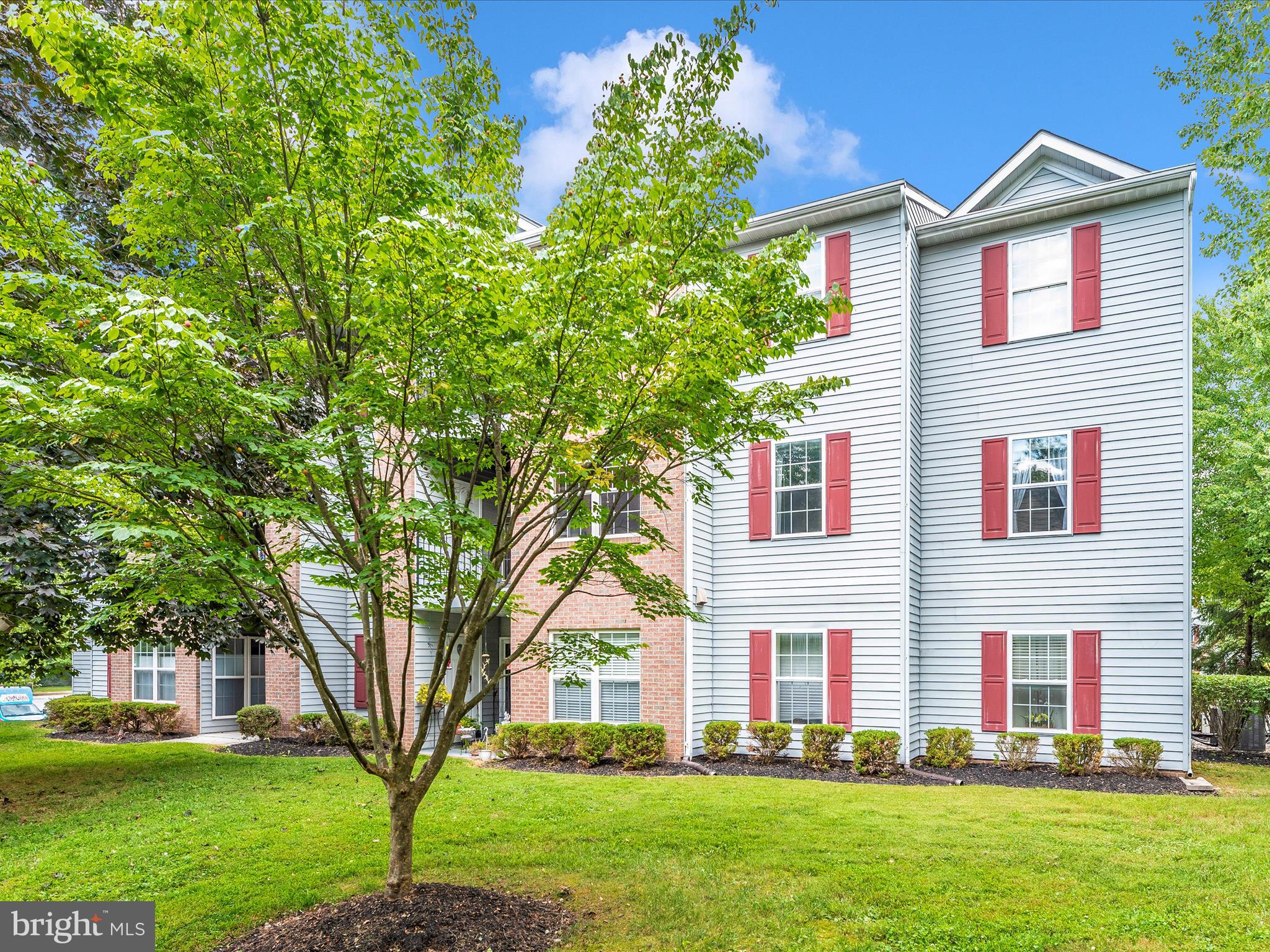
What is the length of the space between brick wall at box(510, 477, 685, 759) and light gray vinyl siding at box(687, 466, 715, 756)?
234mm

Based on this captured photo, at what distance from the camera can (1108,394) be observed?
11.9 metres

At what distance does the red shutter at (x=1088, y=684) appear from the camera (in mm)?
11438

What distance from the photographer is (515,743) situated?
43.6ft

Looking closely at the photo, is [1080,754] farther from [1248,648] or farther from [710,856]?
[1248,648]

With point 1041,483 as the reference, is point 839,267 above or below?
above

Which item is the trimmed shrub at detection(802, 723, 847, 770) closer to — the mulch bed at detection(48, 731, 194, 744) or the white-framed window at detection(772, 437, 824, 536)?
the white-framed window at detection(772, 437, 824, 536)

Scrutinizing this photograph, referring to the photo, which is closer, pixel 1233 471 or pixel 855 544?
pixel 855 544

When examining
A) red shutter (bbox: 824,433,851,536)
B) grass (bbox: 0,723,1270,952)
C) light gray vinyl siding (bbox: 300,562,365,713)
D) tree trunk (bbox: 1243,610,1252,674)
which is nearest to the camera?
grass (bbox: 0,723,1270,952)

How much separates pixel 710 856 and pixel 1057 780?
635 cm

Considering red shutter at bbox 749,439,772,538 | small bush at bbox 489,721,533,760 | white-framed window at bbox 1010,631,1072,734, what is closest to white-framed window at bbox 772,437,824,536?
red shutter at bbox 749,439,772,538

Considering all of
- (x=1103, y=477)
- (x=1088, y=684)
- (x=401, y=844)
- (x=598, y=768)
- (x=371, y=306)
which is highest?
(x=371, y=306)

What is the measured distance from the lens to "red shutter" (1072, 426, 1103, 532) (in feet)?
38.7

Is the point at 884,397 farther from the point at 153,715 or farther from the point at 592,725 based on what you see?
the point at 153,715

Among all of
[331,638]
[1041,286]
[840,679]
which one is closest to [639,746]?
[840,679]
